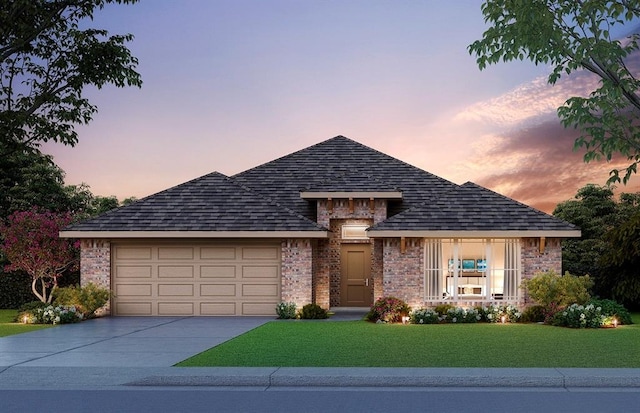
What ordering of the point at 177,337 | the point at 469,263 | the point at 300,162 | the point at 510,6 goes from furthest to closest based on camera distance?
the point at 300,162 < the point at 469,263 < the point at 177,337 < the point at 510,6

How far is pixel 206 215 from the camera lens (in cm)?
2548

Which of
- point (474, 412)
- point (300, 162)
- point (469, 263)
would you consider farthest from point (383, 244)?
point (474, 412)

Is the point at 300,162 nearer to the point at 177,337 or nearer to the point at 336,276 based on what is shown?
the point at 336,276

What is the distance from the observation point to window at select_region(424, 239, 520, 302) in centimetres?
2445

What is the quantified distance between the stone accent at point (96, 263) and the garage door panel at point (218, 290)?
10.4 ft

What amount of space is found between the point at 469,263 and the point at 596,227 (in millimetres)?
16122

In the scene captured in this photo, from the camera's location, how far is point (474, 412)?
9555mm

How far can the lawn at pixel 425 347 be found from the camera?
1364 centimetres

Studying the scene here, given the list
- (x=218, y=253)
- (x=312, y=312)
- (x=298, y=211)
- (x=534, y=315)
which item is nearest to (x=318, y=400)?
(x=312, y=312)

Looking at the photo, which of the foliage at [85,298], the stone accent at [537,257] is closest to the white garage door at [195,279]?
the foliage at [85,298]

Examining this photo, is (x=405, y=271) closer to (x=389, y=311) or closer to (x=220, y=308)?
(x=389, y=311)

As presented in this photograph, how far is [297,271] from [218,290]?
2.77 m

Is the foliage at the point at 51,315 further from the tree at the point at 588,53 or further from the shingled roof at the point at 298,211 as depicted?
the tree at the point at 588,53

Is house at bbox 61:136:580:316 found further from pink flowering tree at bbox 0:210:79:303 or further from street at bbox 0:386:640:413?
street at bbox 0:386:640:413
